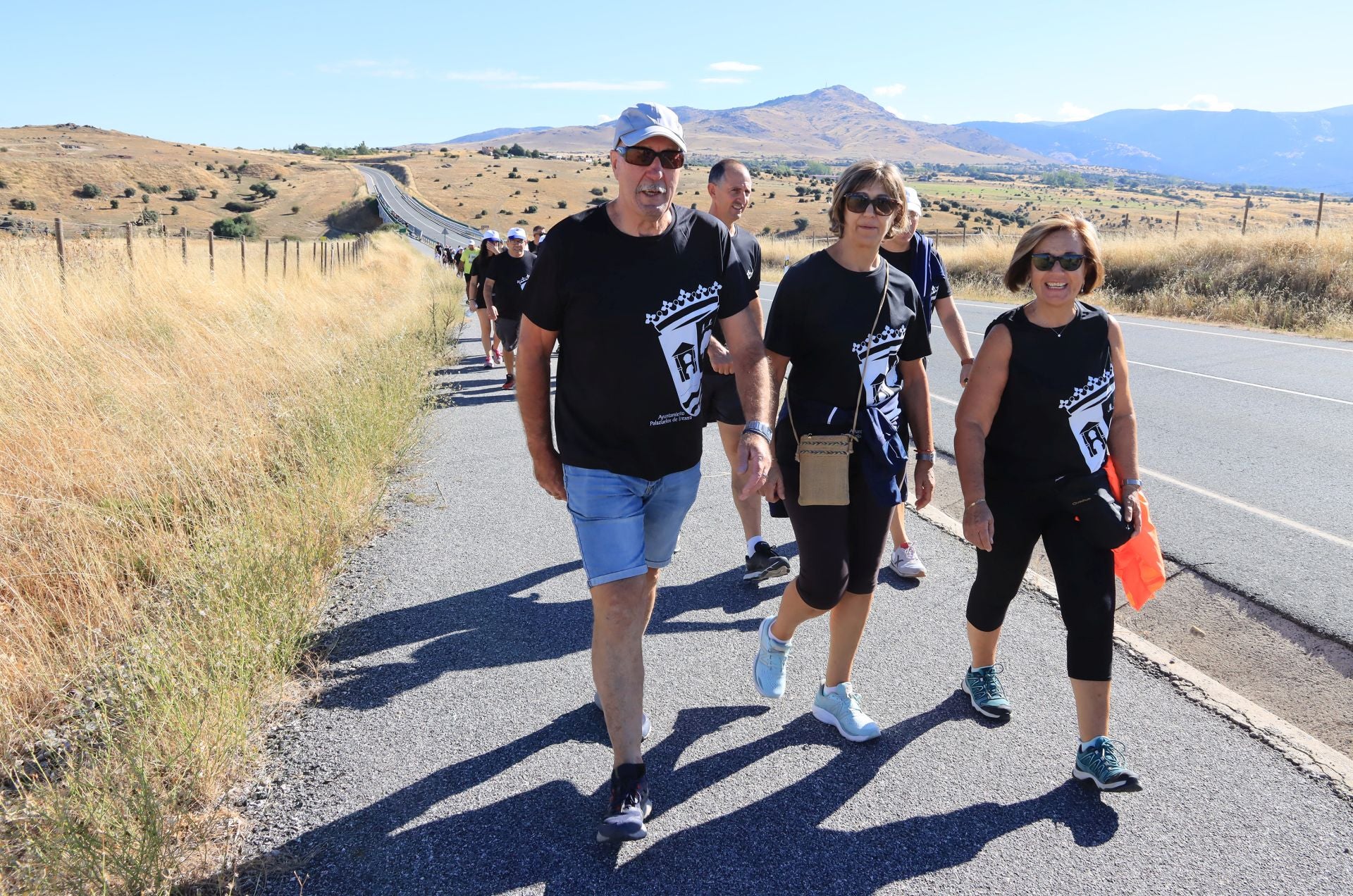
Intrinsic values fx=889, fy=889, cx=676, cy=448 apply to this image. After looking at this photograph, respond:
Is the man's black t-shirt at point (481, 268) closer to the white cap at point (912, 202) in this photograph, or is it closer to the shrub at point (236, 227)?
the white cap at point (912, 202)

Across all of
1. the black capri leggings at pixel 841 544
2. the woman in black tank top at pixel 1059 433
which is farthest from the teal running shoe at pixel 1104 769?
the black capri leggings at pixel 841 544

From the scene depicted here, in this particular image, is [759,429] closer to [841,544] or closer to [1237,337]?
[841,544]

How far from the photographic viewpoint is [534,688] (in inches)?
141

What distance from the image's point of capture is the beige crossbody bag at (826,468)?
3.07 metres

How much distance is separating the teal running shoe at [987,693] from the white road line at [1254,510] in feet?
10.0

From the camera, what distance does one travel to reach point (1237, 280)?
19016 millimetres

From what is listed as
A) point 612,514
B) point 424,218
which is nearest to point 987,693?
point 612,514

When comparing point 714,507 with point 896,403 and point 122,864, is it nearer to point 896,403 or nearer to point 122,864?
point 896,403

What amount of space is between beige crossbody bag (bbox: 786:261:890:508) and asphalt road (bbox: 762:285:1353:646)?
8.56ft

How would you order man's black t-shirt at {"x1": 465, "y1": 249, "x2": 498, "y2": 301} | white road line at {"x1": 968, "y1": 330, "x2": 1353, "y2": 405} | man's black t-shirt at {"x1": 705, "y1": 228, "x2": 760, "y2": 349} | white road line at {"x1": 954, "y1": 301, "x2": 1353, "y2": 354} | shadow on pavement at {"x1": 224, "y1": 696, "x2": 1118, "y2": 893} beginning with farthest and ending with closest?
white road line at {"x1": 954, "y1": 301, "x2": 1353, "y2": 354}
man's black t-shirt at {"x1": 465, "y1": 249, "x2": 498, "y2": 301}
white road line at {"x1": 968, "y1": 330, "x2": 1353, "y2": 405}
man's black t-shirt at {"x1": 705, "y1": 228, "x2": 760, "y2": 349}
shadow on pavement at {"x1": 224, "y1": 696, "x2": 1118, "y2": 893}

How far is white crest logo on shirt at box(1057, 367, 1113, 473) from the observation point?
9.91 feet

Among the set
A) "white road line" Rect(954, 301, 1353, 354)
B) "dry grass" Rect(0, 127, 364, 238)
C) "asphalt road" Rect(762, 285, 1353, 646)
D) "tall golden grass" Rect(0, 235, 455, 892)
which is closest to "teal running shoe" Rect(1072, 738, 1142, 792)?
"asphalt road" Rect(762, 285, 1353, 646)

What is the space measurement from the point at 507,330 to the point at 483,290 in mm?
1934

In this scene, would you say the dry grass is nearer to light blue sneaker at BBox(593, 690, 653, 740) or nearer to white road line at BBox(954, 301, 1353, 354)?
white road line at BBox(954, 301, 1353, 354)
